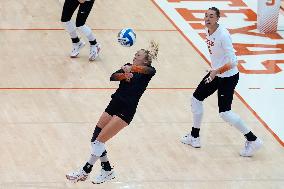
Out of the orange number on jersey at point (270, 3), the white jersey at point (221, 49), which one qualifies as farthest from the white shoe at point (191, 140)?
the orange number on jersey at point (270, 3)

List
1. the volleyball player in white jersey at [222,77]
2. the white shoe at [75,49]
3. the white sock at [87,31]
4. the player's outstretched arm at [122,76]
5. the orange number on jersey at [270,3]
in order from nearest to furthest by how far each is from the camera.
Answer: the player's outstretched arm at [122,76], the volleyball player in white jersey at [222,77], the white sock at [87,31], the white shoe at [75,49], the orange number on jersey at [270,3]

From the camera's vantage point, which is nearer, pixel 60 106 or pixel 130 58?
pixel 60 106

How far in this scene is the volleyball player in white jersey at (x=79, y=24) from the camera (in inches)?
595

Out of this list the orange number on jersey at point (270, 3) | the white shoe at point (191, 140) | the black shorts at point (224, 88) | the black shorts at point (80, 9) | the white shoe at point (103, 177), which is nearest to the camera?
the white shoe at point (103, 177)

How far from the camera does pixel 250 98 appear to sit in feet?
46.7

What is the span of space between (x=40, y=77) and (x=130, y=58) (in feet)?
6.46

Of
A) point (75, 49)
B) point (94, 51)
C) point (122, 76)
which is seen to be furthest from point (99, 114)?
point (122, 76)

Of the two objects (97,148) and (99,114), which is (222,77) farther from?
(99,114)

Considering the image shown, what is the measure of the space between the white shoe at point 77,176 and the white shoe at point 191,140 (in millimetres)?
2205

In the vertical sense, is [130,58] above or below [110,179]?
below

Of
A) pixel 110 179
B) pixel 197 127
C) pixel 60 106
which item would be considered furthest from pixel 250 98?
pixel 110 179

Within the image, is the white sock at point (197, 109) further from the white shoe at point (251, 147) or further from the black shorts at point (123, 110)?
the black shorts at point (123, 110)

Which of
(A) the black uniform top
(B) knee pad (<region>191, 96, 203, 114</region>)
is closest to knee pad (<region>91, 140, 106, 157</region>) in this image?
(A) the black uniform top

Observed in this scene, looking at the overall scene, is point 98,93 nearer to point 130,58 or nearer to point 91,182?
point 130,58
